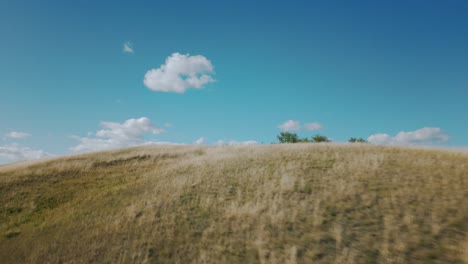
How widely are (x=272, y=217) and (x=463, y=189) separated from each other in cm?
842

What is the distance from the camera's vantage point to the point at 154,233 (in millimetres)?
13539

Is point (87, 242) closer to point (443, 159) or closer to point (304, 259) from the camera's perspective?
point (304, 259)

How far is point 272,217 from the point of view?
13125mm

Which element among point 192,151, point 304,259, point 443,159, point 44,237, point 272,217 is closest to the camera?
point 304,259

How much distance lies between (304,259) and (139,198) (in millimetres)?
10973

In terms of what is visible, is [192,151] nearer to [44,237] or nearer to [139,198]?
[139,198]

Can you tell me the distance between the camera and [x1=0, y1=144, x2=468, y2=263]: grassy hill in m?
10.8

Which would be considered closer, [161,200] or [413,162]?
[161,200]

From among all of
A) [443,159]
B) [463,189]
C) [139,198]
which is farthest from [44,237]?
[443,159]

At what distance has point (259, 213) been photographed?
1387 cm

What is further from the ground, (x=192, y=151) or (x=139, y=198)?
(x=192, y=151)

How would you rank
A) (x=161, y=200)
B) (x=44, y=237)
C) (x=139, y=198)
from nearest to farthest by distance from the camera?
1. (x=44, y=237)
2. (x=161, y=200)
3. (x=139, y=198)

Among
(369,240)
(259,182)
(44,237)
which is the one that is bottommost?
(44,237)

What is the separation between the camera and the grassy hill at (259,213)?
10750mm
